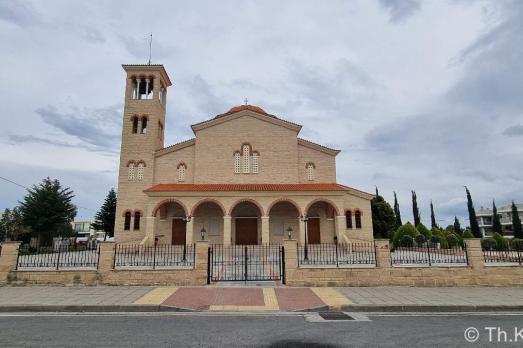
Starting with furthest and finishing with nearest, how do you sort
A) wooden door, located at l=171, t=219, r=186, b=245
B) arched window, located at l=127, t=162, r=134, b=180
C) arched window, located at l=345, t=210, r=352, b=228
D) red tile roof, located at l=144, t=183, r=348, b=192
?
arched window, located at l=127, t=162, r=134, b=180
arched window, located at l=345, t=210, r=352, b=228
wooden door, located at l=171, t=219, r=186, b=245
red tile roof, located at l=144, t=183, r=348, b=192

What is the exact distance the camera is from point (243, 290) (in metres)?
11.2

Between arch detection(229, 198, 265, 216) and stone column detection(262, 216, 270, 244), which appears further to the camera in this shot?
arch detection(229, 198, 265, 216)

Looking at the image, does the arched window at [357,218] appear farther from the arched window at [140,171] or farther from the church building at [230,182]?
the arched window at [140,171]

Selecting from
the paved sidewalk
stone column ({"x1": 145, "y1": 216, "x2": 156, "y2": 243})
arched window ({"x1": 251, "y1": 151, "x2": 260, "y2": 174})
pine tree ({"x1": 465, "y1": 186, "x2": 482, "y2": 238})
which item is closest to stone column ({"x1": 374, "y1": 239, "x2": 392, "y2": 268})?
the paved sidewalk

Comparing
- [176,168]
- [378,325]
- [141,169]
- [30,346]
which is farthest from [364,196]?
[30,346]

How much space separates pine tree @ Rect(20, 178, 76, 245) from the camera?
3319 cm

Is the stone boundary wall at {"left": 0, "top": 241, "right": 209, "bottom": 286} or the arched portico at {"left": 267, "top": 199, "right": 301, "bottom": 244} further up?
the arched portico at {"left": 267, "top": 199, "right": 301, "bottom": 244}

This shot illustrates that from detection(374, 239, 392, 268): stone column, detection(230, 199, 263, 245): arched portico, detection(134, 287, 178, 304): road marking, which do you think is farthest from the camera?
detection(230, 199, 263, 245): arched portico

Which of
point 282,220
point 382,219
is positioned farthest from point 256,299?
point 382,219

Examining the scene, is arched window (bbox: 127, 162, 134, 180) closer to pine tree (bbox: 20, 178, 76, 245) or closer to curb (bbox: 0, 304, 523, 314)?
pine tree (bbox: 20, 178, 76, 245)

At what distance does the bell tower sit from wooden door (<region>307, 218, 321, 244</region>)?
1412cm

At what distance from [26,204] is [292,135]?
28312mm

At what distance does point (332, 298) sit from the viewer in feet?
33.1

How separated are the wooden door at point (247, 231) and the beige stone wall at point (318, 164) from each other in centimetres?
574
